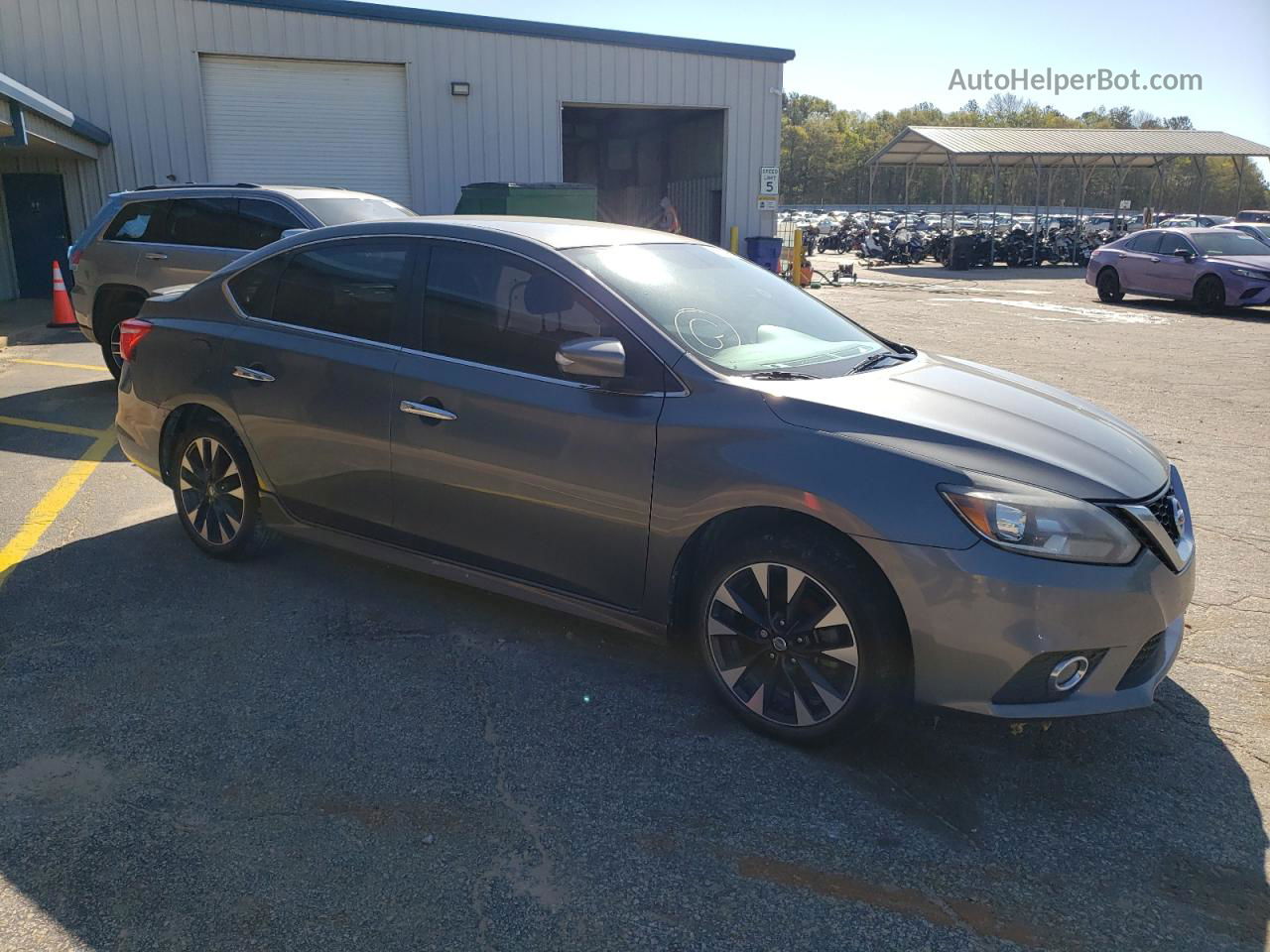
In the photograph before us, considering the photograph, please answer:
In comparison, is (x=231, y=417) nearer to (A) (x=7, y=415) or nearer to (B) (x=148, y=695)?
(B) (x=148, y=695)

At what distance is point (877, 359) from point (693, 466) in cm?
109

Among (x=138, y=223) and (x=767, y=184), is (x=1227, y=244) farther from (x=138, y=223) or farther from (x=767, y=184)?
(x=138, y=223)

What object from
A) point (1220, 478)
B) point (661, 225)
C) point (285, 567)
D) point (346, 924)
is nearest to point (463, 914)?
point (346, 924)

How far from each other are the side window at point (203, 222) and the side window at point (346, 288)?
449cm

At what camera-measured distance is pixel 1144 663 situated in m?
3.12

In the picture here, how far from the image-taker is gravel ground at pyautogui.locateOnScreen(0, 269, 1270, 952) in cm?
254

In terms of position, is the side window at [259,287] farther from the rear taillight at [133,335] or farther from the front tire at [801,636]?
the front tire at [801,636]

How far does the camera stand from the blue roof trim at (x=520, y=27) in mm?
17156

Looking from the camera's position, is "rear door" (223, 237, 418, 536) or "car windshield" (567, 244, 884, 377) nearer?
"car windshield" (567, 244, 884, 377)

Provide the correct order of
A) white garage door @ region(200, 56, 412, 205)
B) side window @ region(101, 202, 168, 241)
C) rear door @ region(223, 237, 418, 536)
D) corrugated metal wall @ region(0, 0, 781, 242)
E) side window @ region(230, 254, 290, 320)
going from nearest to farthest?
rear door @ region(223, 237, 418, 536) < side window @ region(230, 254, 290, 320) < side window @ region(101, 202, 168, 241) < corrugated metal wall @ region(0, 0, 781, 242) < white garage door @ region(200, 56, 412, 205)

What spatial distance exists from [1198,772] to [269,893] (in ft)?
9.29

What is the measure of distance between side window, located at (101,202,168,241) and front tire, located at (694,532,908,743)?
7436 mm

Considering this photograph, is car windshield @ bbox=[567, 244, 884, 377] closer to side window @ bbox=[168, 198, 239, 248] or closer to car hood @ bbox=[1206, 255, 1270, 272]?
side window @ bbox=[168, 198, 239, 248]

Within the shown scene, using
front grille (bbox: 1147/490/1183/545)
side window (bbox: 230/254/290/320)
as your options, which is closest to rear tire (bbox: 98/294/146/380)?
side window (bbox: 230/254/290/320)
